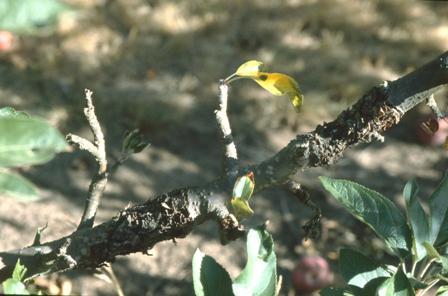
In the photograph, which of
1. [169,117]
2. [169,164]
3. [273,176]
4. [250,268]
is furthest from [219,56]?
[250,268]

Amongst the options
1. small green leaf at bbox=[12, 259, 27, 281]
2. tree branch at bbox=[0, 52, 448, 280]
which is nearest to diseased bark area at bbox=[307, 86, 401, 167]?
tree branch at bbox=[0, 52, 448, 280]

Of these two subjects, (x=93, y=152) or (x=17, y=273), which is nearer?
(x=17, y=273)

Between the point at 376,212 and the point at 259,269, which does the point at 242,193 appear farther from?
the point at 376,212

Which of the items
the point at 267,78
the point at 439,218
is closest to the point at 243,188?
the point at 267,78

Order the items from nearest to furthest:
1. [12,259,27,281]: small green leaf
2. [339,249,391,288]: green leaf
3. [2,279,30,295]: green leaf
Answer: [2,279,30,295]: green leaf → [12,259,27,281]: small green leaf → [339,249,391,288]: green leaf

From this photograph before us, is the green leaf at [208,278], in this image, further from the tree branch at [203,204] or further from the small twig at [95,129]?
the small twig at [95,129]

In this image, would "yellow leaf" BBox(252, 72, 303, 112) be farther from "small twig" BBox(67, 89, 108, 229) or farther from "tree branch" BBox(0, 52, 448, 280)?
"small twig" BBox(67, 89, 108, 229)
